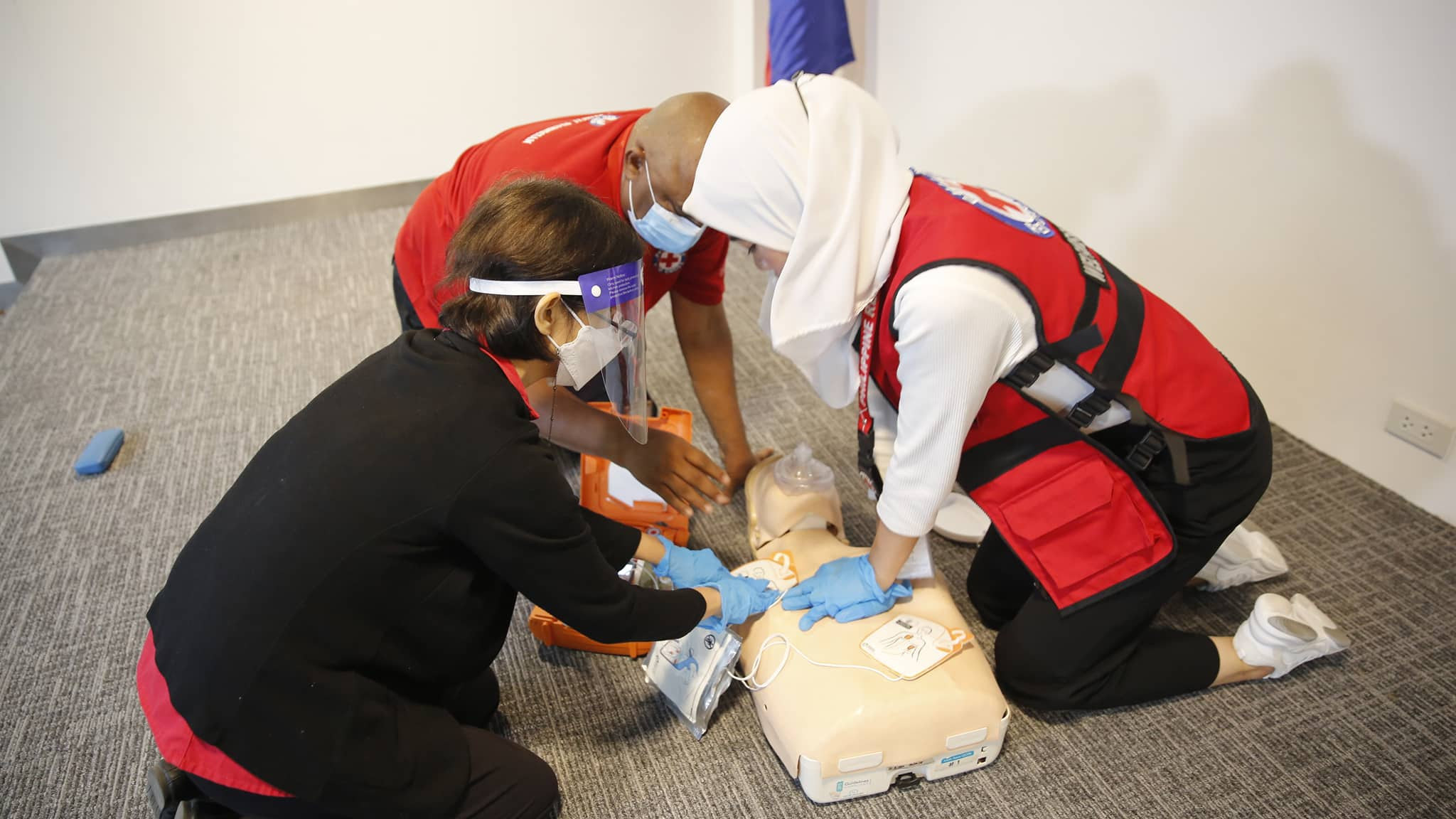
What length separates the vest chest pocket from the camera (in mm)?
1359

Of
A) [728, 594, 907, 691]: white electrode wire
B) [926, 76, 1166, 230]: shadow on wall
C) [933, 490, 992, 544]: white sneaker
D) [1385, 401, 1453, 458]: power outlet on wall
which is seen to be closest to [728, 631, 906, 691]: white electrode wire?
[728, 594, 907, 691]: white electrode wire

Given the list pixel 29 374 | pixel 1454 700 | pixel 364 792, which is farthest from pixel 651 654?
pixel 29 374

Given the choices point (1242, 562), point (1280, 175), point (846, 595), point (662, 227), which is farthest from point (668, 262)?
point (1280, 175)

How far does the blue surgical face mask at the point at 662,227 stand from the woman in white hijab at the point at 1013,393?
172 mm

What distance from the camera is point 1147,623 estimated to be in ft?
5.02

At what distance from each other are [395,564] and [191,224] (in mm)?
3067

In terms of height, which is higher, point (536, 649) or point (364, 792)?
point (364, 792)

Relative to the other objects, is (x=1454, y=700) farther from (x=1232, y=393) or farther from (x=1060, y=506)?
(x=1060, y=506)

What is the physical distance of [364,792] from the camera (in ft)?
3.82

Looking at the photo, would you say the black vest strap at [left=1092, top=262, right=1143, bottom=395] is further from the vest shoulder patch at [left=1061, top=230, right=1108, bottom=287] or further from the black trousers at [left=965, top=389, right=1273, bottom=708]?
the black trousers at [left=965, top=389, right=1273, bottom=708]

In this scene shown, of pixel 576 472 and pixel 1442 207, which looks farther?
pixel 576 472

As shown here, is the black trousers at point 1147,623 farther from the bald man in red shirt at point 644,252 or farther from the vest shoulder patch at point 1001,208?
the bald man in red shirt at point 644,252

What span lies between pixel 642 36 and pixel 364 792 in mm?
3183

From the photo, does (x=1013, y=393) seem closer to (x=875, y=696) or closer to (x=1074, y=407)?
(x=1074, y=407)
